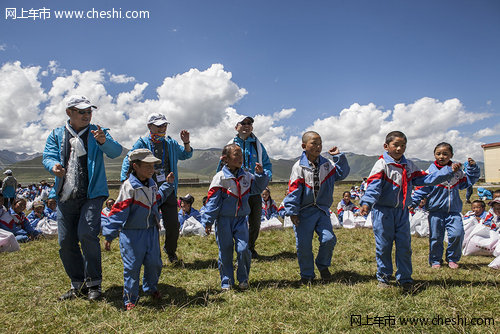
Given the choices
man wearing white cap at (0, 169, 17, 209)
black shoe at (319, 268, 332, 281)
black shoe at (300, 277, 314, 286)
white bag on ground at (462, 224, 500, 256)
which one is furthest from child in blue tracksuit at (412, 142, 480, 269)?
man wearing white cap at (0, 169, 17, 209)

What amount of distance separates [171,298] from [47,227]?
6.91m

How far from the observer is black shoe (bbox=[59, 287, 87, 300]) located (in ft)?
12.4

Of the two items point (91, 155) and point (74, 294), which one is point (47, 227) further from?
point (91, 155)

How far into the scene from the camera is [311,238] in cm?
422

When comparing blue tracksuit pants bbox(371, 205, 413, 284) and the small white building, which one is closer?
blue tracksuit pants bbox(371, 205, 413, 284)

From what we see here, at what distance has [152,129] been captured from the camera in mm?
5086

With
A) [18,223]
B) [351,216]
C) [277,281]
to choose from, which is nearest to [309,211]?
[277,281]

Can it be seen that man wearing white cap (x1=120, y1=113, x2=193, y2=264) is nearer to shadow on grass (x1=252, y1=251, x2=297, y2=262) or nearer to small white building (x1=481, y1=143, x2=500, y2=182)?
shadow on grass (x1=252, y1=251, x2=297, y2=262)

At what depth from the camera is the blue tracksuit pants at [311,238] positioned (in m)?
4.16

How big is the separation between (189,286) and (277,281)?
1231 mm

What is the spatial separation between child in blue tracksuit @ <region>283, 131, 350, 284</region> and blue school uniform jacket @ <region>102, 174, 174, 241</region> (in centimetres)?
178

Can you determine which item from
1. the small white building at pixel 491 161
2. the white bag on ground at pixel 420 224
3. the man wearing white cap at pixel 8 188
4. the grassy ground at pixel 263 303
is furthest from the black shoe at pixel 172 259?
Result: the small white building at pixel 491 161

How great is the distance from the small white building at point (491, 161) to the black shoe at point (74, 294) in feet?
195

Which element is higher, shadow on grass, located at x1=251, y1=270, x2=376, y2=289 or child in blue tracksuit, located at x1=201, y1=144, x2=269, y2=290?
child in blue tracksuit, located at x1=201, y1=144, x2=269, y2=290
